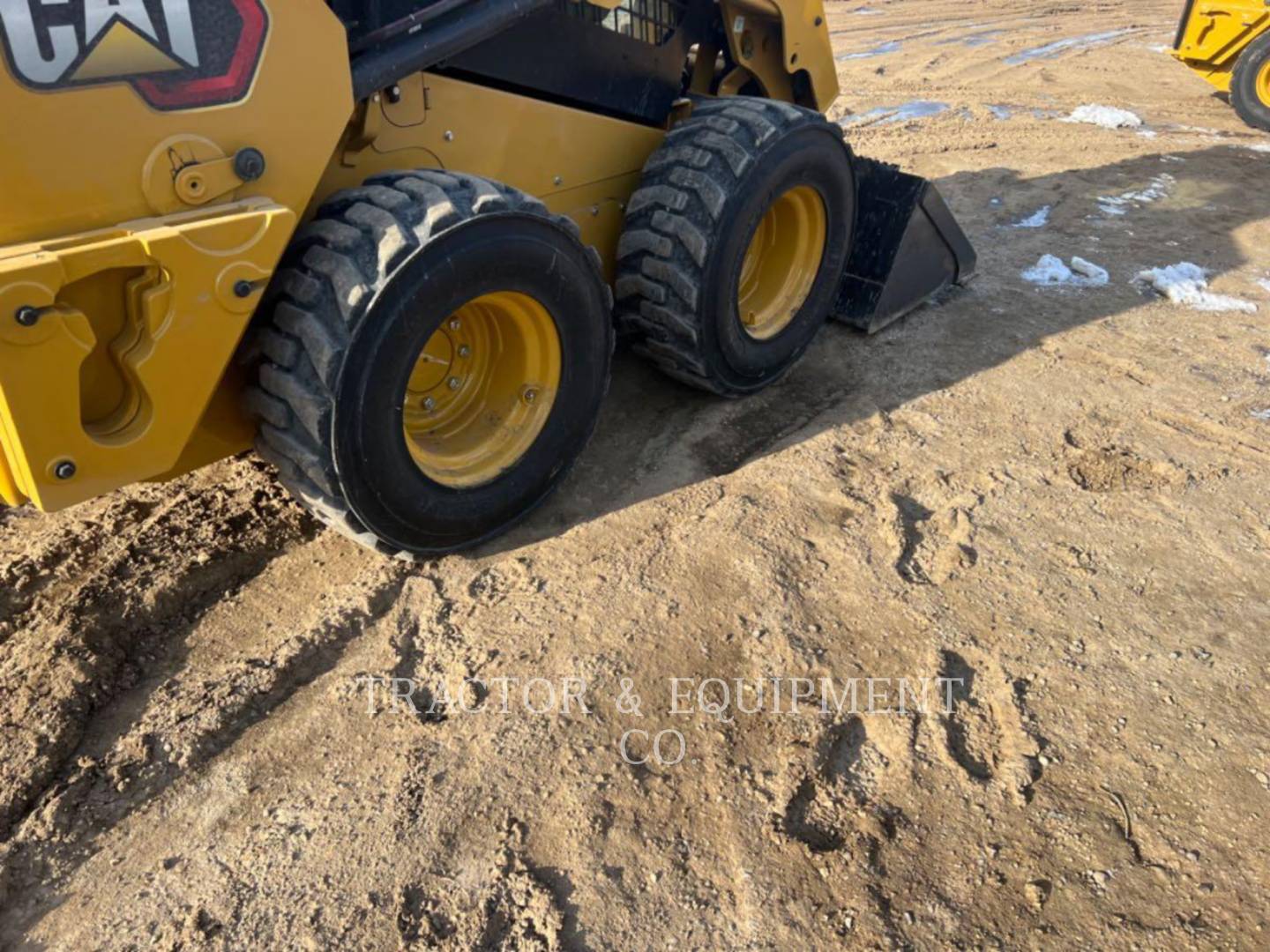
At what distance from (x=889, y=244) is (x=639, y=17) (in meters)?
1.69

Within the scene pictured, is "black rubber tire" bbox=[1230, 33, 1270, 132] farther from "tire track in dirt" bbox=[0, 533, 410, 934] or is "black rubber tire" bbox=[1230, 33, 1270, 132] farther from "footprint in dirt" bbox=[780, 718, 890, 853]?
"tire track in dirt" bbox=[0, 533, 410, 934]

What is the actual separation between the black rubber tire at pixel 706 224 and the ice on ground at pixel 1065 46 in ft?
30.1

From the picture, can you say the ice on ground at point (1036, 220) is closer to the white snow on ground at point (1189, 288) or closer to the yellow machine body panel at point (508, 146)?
the white snow on ground at point (1189, 288)

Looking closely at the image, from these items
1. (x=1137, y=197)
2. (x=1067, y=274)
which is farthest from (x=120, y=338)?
(x=1137, y=197)

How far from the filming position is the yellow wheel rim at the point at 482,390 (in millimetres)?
2982

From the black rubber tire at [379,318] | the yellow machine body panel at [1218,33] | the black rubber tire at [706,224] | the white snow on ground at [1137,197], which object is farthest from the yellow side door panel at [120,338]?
the yellow machine body panel at [1218,33]

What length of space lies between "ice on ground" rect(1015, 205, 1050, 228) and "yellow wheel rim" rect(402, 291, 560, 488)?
4.26 meters

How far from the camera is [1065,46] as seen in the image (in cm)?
1245

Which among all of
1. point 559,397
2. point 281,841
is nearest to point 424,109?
point 559,397

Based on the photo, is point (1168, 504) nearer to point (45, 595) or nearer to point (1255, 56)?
point (45, 595)

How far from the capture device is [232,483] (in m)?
3.31

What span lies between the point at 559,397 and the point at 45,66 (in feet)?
5.37

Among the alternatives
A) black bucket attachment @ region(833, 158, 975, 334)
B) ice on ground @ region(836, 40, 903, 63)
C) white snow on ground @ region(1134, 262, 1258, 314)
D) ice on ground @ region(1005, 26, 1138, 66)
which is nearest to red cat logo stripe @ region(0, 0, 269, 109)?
black bucket attachment @ region(833, 158, 975, 334)

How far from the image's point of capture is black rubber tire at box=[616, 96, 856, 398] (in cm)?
344
